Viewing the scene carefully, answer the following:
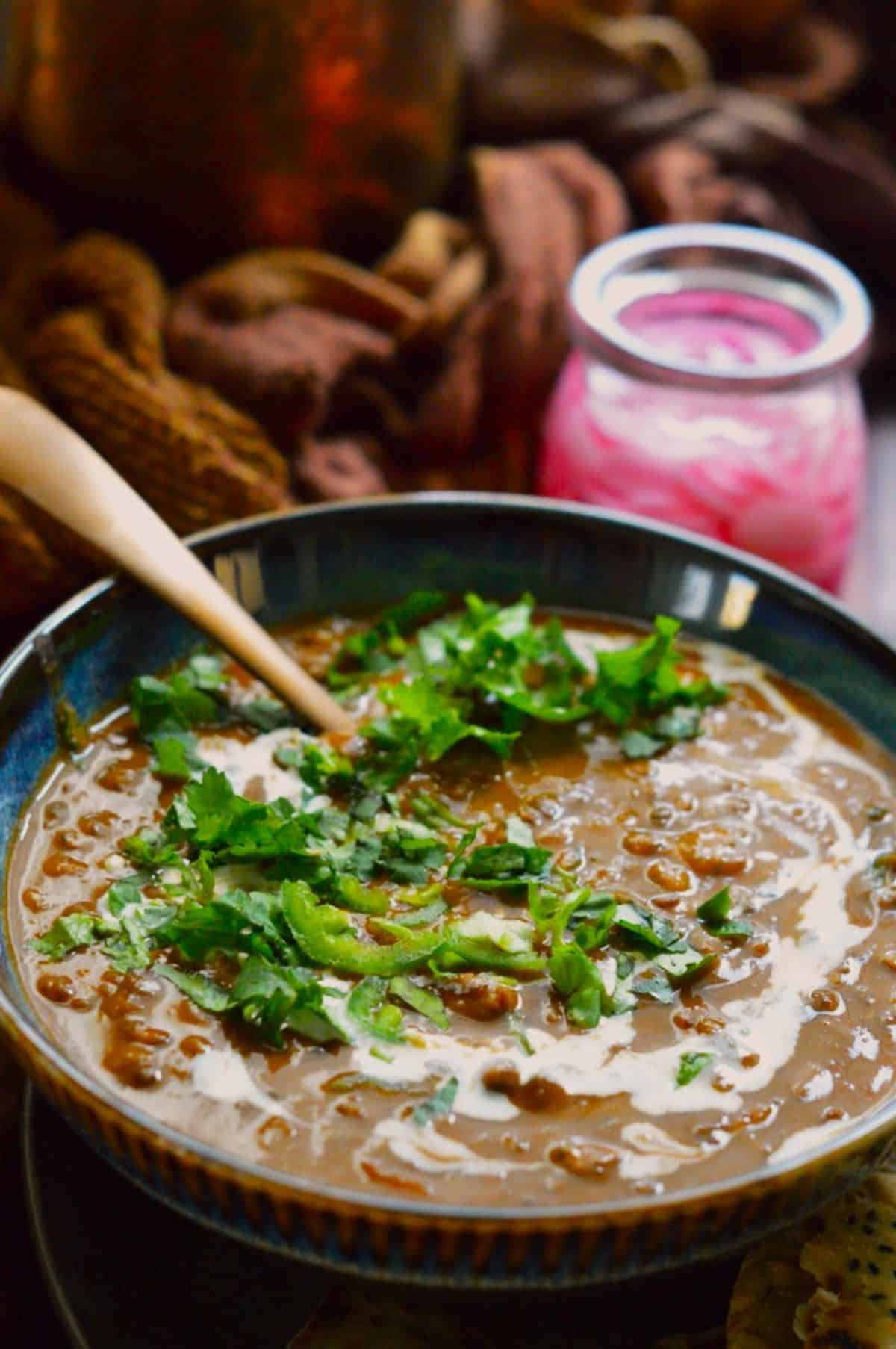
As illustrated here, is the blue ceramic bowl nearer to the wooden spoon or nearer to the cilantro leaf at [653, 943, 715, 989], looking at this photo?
the wooden spoon

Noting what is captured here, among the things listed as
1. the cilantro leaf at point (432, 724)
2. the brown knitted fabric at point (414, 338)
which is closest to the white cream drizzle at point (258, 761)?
the cilantro leaf at point (432, 724)

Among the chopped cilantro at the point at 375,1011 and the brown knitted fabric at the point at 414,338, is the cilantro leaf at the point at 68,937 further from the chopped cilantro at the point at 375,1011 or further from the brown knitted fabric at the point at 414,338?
the brown knitted fabric at the point at 414,338

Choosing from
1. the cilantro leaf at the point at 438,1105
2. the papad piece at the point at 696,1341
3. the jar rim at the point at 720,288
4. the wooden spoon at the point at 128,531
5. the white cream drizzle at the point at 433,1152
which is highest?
the jar rim at the point at 720,288

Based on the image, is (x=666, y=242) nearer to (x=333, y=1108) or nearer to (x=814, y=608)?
(x=814, y=608)

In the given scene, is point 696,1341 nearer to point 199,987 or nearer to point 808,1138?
point 808,1138

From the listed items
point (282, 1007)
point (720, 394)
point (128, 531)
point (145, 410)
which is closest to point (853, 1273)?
point (282, 1007)

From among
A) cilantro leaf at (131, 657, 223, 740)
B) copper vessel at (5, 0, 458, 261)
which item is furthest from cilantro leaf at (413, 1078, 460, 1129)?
copper vessel at (5, 0, 458, 261)
